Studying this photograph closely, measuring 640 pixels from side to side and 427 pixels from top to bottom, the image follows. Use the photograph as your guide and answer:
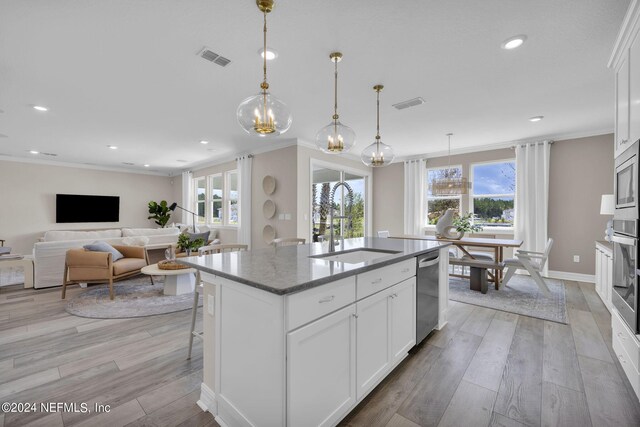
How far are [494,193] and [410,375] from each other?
193 inches

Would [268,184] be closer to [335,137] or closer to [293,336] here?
[335,137]

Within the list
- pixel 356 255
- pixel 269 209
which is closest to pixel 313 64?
pixel 356 255

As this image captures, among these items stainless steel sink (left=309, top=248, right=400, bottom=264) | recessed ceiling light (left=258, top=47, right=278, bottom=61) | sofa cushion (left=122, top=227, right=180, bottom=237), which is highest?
recessed ceiling light (left=258, top=47, right=278, bottom=61)

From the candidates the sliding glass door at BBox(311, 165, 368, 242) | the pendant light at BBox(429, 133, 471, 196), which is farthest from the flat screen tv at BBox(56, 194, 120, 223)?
the pendant light at BBox(429, 133, 471, 196)

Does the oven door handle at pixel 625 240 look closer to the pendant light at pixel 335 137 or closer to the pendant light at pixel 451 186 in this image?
the pendant light at pixel 335 137

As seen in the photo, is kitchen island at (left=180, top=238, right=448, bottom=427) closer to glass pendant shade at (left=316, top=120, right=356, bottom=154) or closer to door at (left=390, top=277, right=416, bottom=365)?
door at (left=390, top=277, right=416, bottom=365)

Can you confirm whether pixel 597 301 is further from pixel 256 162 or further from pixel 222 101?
pixel 256 162

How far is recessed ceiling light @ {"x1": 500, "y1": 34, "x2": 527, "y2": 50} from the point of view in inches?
85.3

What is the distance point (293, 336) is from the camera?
4.09 ft

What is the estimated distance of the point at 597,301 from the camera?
3691mm

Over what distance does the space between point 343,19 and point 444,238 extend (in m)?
3.80

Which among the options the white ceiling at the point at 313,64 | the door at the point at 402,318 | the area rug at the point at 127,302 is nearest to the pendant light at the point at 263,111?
the white ceiling at the point at 313,64

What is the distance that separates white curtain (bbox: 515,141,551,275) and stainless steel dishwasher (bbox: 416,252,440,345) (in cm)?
347

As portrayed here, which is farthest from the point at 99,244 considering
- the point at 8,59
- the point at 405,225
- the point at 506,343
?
the point at 405,225
